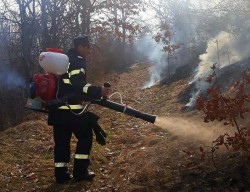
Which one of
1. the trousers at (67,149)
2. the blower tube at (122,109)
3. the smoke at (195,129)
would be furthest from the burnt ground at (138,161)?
the blower tube at (122,109)

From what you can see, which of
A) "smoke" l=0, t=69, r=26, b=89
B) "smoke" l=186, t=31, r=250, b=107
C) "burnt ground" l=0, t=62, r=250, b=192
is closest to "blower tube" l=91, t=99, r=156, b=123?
"burnt ground" l=0, t=62, r=250, b=192

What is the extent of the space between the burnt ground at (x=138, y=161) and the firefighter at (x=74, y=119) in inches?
9.9

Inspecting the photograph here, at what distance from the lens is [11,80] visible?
55.0ft

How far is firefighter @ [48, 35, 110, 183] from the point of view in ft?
18.0

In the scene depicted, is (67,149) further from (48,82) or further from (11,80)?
(11,80)

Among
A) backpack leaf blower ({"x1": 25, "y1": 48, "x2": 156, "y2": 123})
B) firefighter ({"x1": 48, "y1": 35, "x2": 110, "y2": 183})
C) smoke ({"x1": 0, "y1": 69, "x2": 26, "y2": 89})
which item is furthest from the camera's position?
smoke ({"x1": 0, "y1": 69, "x2": 26, "y2": 89})

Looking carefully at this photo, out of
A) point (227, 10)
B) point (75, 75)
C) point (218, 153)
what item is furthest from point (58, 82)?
point (227, 10)

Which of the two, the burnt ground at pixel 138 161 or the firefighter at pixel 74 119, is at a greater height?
the firefighter at pixel 74 119

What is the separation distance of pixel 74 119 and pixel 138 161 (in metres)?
1.40

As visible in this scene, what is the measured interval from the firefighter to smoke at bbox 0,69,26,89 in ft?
34.4

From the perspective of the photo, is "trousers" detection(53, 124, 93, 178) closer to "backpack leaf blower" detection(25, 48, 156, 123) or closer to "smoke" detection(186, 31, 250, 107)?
"backpack leaf blower" detection(25, 48, 156, 123)

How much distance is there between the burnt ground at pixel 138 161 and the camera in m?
4.79

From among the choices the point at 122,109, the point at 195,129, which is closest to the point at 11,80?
the point at 195,129

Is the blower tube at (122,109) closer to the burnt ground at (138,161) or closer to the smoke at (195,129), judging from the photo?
the burnt ground at (138,161)
